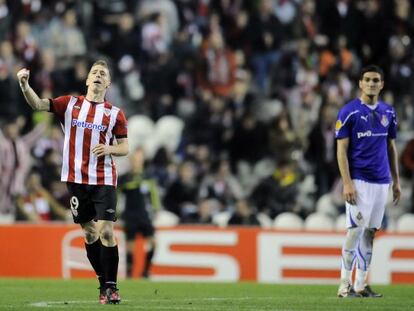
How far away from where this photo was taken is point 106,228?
981cm

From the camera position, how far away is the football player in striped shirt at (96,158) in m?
9.80

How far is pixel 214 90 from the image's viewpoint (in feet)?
66.6

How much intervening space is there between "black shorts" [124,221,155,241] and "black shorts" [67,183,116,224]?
279 inches

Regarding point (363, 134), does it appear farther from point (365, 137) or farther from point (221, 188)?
point (221, 188)

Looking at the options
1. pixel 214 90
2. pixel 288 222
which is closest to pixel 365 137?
pixel 288 222

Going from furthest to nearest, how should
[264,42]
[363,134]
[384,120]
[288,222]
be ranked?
[264,42]
[288,222]
[384,120]
[363,134]

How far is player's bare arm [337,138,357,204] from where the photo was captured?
10680 millimetres

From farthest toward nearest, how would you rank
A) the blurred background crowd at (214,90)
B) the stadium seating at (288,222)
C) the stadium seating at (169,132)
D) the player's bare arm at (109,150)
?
the stadium seating at (169,132) < the blurred background crowd at (214,90) < the stadium seating at (288,222) < the player's bare arm at (109,150)

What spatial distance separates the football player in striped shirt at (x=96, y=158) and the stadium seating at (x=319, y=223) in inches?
301

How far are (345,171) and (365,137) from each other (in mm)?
414

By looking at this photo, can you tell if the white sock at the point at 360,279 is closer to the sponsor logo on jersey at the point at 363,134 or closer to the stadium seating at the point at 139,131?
the sponsor logo on jersey at the point at 363,134

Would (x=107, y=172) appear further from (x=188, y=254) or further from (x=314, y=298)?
(x=188, y=254)

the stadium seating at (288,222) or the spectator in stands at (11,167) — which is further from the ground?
the spectator in stands at (11,167)

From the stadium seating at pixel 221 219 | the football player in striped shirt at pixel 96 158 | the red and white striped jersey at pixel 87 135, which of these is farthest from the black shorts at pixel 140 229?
the red and white striped jersey at pixel 87 135
